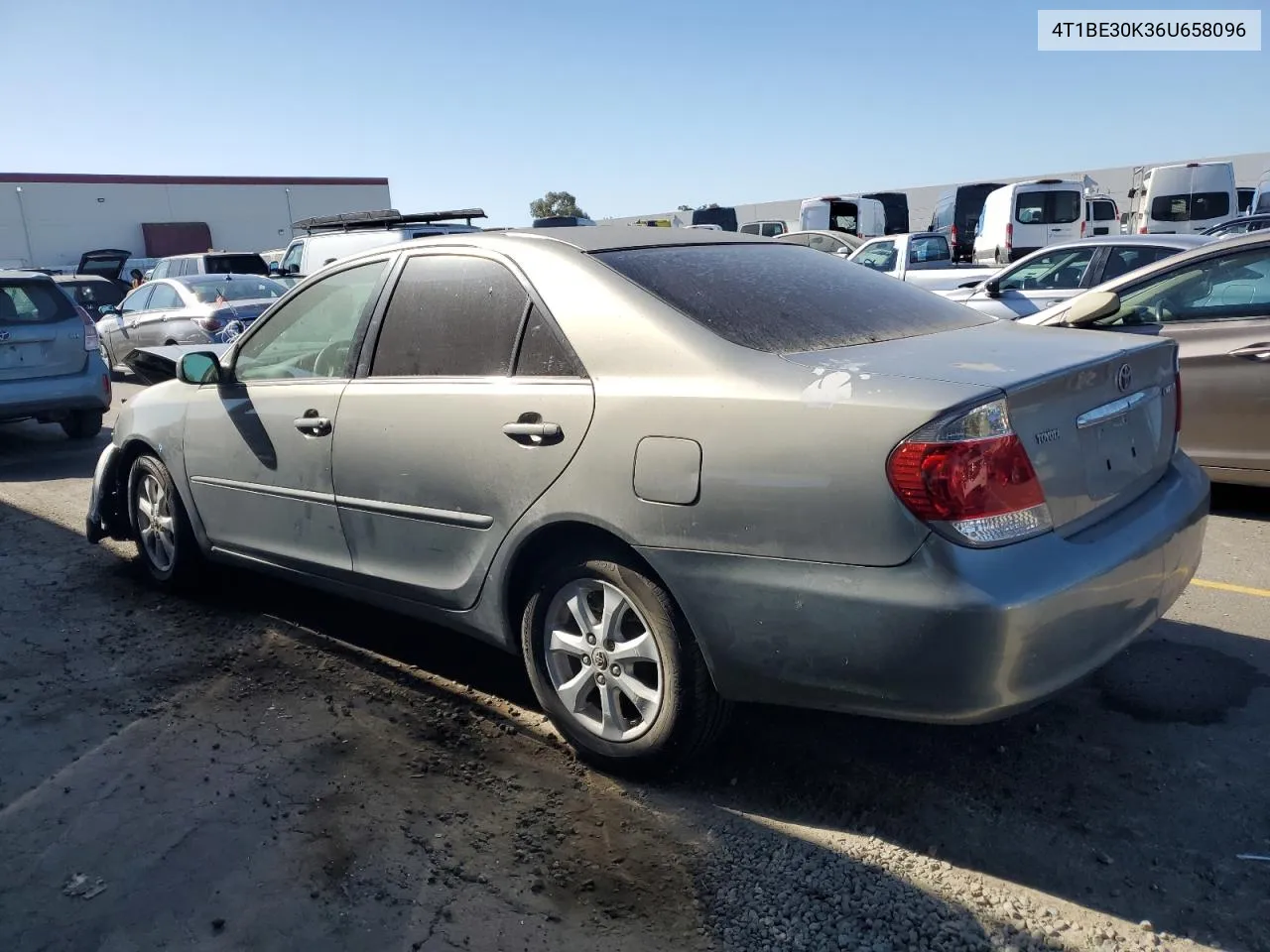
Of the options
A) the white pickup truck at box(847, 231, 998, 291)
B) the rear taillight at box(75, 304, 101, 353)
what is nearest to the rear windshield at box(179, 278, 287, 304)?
the rear taillight at box(75, 304, 101, 353)

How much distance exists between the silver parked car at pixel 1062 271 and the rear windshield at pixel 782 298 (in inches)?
219

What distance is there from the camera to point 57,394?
956 centimetres

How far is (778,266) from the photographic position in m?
3.68

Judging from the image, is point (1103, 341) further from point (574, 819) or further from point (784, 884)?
point (574, 819)

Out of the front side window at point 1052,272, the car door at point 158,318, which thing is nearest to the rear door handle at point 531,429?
the front side window at point 1052,272

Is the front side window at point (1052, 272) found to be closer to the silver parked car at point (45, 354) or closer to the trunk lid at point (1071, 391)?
the trunk lid at point (1071, 391)

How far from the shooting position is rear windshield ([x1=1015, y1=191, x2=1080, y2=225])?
1872cm

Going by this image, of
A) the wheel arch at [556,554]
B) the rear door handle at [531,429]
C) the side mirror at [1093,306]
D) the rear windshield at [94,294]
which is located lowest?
the wheel arch at [556,554]

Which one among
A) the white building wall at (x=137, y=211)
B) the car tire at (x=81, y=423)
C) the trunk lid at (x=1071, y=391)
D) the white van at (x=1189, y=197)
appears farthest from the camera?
the white building wall at (x=137, y=211)

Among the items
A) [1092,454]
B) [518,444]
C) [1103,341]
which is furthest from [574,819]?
[1103,341]

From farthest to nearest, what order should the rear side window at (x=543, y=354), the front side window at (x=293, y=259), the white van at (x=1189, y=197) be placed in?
the white van at (x=1189, y=197) → the front side window at (x=293, y=259) → the rear side window at (x=543, y=354)

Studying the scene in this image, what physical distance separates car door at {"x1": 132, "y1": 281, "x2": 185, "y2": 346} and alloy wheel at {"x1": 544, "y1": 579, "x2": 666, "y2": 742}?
1125 cm

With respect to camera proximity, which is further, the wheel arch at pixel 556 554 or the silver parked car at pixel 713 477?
the wheel arch at pixel 556 554

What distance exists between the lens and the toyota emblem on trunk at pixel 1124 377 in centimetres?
296
